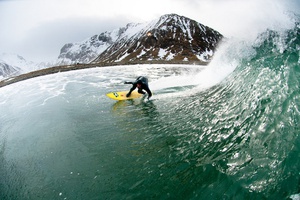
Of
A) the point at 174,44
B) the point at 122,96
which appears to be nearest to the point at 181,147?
the point at 122,96

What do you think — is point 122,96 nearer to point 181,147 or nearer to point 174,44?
point 181,147

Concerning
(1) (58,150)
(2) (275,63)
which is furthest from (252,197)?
(2) (275,63)

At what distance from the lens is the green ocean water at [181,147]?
5.31 metres

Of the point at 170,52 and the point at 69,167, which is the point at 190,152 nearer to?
the point at 69,167

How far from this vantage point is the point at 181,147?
23.9 feet

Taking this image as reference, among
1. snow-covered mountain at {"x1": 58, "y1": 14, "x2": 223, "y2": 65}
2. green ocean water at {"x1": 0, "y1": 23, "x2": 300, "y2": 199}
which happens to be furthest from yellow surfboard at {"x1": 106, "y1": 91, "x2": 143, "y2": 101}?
snow-covered mountain at {"x1": 58, "y1": 14, "x2": 223, "y2": 65}

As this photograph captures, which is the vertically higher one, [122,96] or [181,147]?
[181,147]

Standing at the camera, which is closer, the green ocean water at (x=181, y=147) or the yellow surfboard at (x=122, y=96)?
the green ocean water at (x=181, y=147)

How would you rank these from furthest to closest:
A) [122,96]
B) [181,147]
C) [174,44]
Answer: [174,44] < [122,96] < [181,147]

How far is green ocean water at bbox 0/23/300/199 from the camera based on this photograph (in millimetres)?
5309

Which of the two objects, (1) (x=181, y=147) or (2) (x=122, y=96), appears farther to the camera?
(2) (x=122, y=96)

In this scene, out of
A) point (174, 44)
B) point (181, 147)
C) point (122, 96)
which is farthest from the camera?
point (174, 44)

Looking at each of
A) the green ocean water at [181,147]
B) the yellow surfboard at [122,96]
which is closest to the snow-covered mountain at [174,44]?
the yellow surfboard at [122,96]

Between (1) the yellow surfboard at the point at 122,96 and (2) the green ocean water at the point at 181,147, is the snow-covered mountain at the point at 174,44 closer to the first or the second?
(1) the yellow surfboard at the point at 122,96
